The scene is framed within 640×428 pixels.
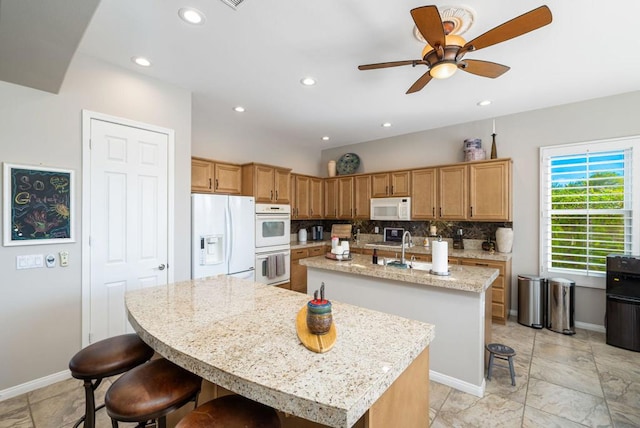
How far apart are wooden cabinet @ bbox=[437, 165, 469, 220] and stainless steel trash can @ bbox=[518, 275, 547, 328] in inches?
45.6

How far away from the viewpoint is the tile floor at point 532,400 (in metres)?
1.92

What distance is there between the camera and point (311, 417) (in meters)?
0.78

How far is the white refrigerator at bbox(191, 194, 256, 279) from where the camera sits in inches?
129

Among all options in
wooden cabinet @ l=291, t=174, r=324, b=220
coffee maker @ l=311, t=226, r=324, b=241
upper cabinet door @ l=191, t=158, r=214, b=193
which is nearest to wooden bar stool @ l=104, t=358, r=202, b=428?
upper cabinet door @ l=191, t=158, r=214, b=193

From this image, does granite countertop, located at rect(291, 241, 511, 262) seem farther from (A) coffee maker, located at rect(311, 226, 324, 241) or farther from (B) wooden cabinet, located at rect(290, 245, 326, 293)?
(A) coffee maker, located at rect(311, 226, 324, 241)

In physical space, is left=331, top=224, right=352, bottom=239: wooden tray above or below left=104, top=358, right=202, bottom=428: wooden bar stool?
above

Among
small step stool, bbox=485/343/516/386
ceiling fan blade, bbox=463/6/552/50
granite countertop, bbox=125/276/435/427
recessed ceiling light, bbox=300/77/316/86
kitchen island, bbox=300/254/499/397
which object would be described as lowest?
small step stool, bbox=485/343/516/386

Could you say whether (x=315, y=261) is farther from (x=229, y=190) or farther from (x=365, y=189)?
(x=365, y=189)

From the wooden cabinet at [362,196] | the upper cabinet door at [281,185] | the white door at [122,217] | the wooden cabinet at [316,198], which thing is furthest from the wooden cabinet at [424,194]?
the white door at [122,217]

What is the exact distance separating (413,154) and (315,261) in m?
3.06

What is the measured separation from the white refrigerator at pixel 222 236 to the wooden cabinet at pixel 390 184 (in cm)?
230

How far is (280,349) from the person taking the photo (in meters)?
1.07

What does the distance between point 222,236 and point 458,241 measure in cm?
357

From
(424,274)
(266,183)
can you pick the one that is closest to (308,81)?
(266,183)
